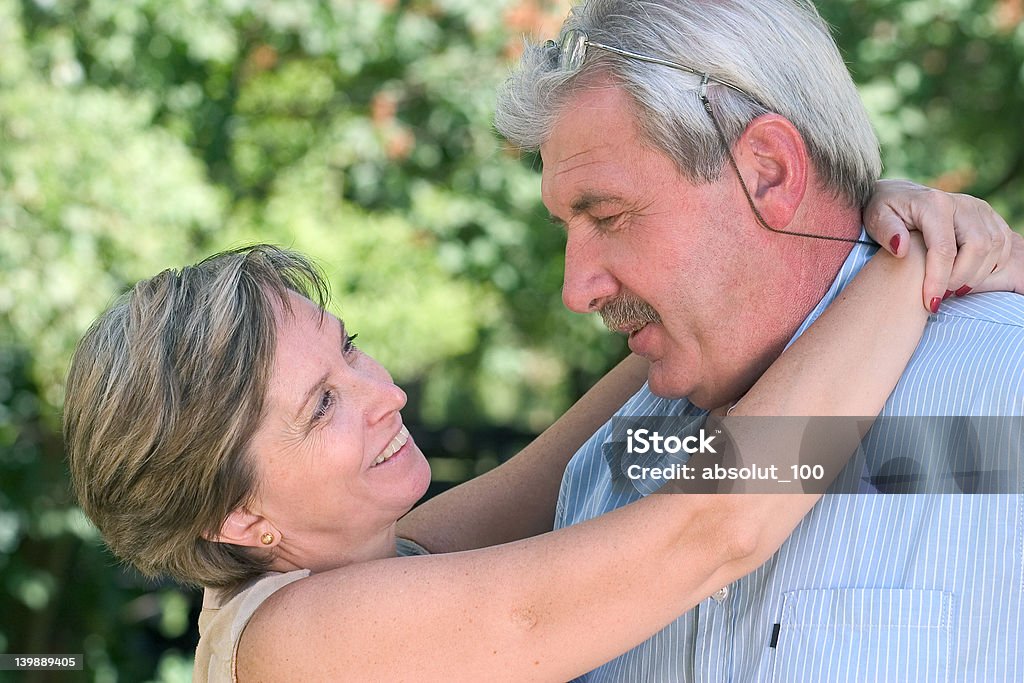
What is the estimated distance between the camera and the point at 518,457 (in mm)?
2527

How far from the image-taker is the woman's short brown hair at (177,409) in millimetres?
1889

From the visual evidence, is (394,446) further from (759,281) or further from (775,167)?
(775,167)

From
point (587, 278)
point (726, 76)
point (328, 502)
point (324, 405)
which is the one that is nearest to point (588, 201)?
point (587, 278)

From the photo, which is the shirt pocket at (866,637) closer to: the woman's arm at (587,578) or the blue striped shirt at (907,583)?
the blue striped shirt at (907,583)

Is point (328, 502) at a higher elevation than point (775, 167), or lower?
lower

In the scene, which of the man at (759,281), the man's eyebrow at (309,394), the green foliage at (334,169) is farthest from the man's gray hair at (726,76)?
the green foliage at (334,169)

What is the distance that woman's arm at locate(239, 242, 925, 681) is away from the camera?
5.39 feet

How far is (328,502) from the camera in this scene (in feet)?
6.49

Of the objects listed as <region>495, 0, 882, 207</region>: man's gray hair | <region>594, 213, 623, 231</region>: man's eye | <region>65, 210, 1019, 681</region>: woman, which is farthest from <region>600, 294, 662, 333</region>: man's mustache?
<region>65, 210, 1019, 681</region>: woman

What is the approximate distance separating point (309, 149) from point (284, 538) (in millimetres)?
3582

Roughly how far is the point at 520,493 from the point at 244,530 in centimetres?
66

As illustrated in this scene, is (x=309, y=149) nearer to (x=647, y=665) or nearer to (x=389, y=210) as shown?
(x=389, y=210)

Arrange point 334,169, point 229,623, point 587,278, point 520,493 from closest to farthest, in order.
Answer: point 229,623 < point 587,278 < point 520,493 < point 334,169

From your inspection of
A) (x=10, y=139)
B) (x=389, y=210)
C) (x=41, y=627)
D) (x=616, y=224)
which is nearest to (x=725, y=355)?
(x=616, y=224)
